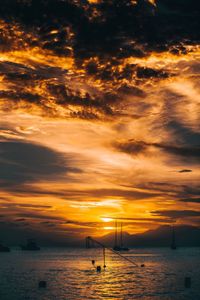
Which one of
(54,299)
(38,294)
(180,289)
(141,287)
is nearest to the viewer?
(54,299)

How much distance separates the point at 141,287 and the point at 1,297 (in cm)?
2970

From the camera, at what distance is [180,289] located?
7525cm

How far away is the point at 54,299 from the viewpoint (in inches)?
2495

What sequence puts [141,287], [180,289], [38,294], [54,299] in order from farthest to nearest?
1. [141,287]
2. [180,289]
3. [38,294]
4. [54,299]

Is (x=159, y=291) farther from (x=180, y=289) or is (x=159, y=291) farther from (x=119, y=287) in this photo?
(x=119, y=287)

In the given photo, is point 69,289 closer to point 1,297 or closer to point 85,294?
point 85,294

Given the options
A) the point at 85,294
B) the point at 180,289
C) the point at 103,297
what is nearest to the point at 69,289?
the point at 85,294

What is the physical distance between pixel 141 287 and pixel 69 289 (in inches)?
583

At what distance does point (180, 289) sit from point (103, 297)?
18.1 metres

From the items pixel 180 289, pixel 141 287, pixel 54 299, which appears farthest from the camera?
pixel 141 287

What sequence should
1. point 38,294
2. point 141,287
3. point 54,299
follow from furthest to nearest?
1. point 141,287
2. point 38,294
3. point 54,299

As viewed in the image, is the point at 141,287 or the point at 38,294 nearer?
the point at 38,294

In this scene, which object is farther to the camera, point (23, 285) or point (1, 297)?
point (23, 285)

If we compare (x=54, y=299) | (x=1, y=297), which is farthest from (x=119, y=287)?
(x=1, y=297)
